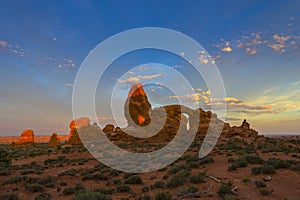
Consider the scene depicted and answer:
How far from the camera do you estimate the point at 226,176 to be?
12.4m

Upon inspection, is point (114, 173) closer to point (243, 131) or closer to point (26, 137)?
point (243, 131)

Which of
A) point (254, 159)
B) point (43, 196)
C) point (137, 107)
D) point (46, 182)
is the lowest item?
point (43, 196)

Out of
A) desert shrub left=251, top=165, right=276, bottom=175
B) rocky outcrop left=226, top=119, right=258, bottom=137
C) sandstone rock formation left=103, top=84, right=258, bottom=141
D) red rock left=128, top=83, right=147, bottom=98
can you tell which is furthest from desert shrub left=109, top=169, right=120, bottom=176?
red rock left=128, top=83, right=147, bottom=98

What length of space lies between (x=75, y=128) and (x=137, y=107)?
15.3m

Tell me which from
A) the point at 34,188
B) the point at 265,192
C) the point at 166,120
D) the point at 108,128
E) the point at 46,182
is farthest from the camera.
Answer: the point at 108,128

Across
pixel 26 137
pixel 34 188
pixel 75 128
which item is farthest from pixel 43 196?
pixel 26 137

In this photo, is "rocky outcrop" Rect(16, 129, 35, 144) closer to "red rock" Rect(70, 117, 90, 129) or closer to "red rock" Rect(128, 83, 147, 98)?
"red rock" Rect(70, 117, 90, 129)

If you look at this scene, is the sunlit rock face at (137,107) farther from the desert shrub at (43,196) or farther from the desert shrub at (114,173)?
the desert shrub at (43,196)

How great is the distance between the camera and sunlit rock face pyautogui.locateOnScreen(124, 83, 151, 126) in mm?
49250

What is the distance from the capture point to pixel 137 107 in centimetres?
5038

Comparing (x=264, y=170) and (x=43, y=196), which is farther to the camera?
(x=264, y=170)

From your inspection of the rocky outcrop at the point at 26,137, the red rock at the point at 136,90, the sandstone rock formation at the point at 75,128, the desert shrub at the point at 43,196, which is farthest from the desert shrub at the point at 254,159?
the rocky outcrop at the point at 26,137

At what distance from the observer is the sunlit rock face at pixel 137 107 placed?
1939 inches

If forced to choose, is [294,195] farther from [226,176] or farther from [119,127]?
[119,127]
